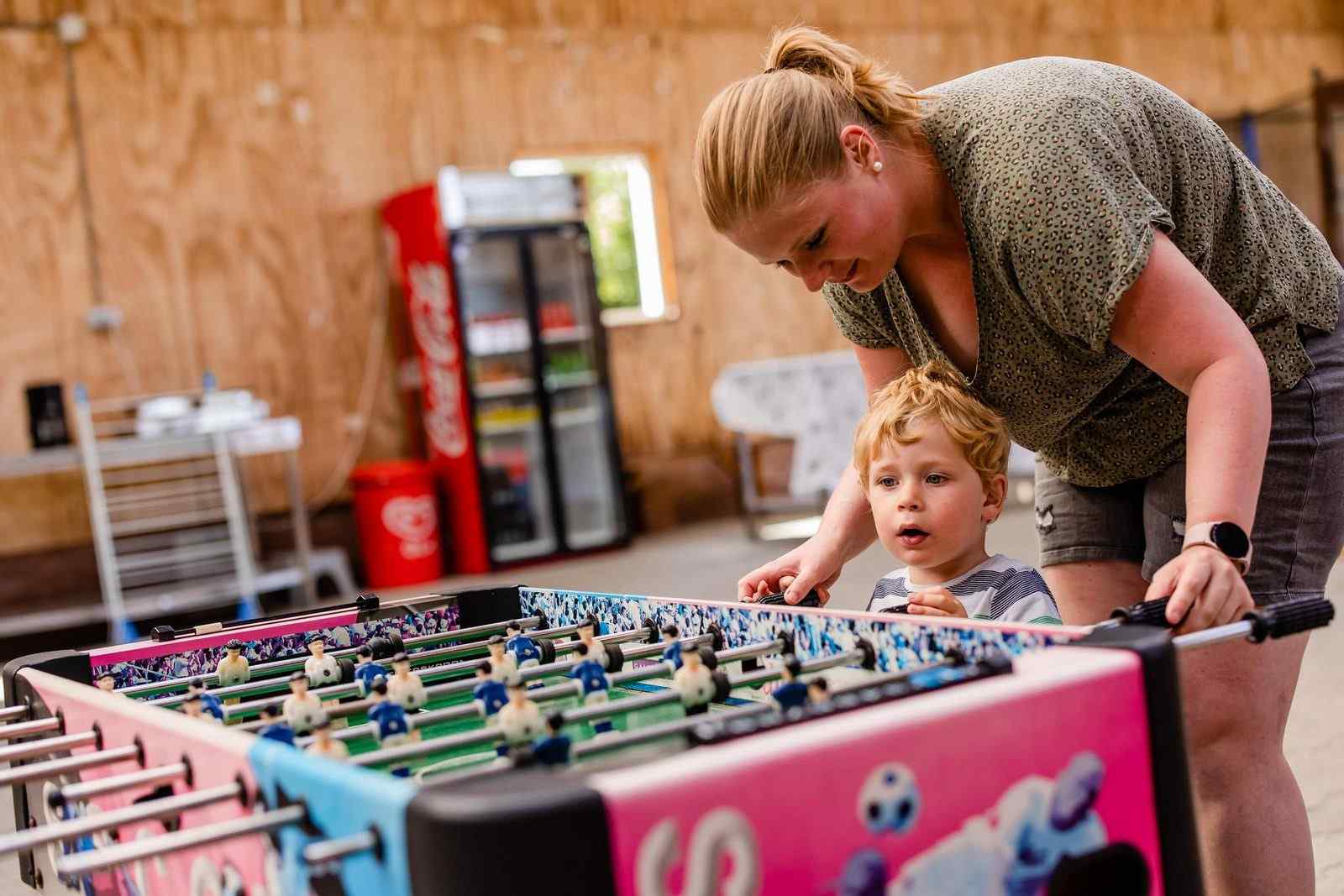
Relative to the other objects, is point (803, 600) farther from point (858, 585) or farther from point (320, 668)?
point (858, 585)

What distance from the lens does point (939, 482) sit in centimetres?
186

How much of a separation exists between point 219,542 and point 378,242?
5.71 feet

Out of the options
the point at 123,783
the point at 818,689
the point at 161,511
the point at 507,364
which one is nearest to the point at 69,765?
the point at 123,783

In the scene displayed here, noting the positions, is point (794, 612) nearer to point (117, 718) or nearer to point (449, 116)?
point (117, 718)

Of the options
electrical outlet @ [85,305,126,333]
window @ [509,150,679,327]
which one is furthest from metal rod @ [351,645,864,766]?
window @ [509,150,679,327]

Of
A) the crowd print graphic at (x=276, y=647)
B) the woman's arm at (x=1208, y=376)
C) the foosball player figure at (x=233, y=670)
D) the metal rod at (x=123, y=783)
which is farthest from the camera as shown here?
the crowd print graphic at (x=276, y=647)

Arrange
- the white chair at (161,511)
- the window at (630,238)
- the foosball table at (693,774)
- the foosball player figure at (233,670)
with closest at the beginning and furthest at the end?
the foosball table at (693,774) < the foosball player figure at (233,670) < the white chair at (161,511) < the window at (630,238)

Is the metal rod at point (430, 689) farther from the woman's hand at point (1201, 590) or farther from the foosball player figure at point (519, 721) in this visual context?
the woman's hand at point (1201, 590)

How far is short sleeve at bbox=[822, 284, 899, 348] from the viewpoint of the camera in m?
1.74

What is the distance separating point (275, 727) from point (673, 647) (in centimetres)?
42

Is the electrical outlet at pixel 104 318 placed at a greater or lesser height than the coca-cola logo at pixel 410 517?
greater

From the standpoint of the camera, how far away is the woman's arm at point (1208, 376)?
48.1 inches

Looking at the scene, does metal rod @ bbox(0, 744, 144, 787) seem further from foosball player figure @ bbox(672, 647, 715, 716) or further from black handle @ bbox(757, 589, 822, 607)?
black handle @ bbox(757, 589, 822, 607)

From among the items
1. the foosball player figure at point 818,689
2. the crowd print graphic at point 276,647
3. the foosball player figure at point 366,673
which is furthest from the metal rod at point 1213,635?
the crowd print graphic at point 276,647
